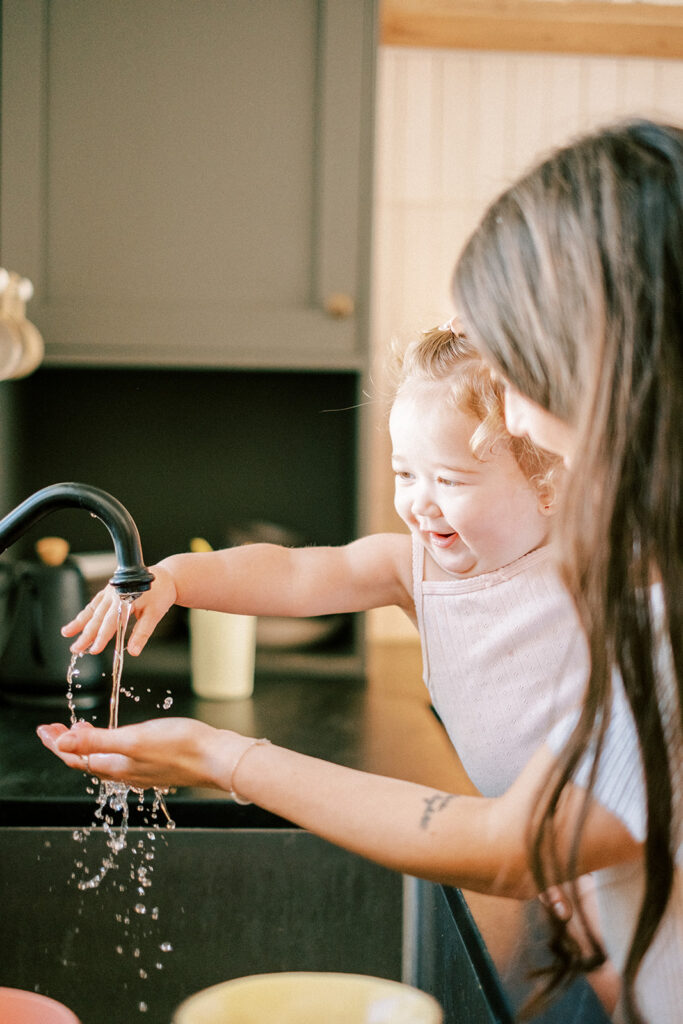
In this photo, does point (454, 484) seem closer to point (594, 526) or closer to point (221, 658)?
point (594, 526)

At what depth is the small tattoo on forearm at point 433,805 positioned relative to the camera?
2.20 ft

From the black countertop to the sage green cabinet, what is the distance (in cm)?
60

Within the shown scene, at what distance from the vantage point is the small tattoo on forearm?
670 mm

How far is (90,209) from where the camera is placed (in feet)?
5.72

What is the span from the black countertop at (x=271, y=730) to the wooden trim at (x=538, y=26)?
1328mm

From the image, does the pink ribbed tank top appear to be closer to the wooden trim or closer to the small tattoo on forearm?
the small tattoo on forearm

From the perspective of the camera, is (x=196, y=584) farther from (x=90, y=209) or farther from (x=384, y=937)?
(x=90, y=209)

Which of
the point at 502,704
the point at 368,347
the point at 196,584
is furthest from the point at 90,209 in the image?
the point at 502,704

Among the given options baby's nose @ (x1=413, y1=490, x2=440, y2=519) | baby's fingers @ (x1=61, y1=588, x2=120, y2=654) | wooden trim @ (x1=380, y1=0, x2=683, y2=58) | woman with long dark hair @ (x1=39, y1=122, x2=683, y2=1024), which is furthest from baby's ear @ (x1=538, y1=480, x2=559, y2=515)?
wooden trim @ (x1=380, y1=0, x2=683, y2=58)

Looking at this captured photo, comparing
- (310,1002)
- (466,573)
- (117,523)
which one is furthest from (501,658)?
(117,523)

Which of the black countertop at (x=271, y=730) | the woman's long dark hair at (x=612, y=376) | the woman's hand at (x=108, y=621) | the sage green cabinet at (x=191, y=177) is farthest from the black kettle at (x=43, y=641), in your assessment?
the woman's long dark hair at (x=612, y=376)

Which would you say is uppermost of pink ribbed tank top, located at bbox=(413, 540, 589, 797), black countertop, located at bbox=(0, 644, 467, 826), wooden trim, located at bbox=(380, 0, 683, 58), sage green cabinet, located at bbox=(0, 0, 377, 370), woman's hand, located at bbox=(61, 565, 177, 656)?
wooden trim, located at bbox=(380, 0, 683, 58)

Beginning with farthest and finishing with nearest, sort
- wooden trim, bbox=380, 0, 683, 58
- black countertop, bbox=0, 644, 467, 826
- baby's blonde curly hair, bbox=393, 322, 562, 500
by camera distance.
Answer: wooden trim, bbox=380, 0, 683, 58 < black countertop, bbox=0, 644, 467, 826 < baby's blonde curly hair, bbox=393, 322, 562, 500

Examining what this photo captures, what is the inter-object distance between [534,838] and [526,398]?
11.5 inches
